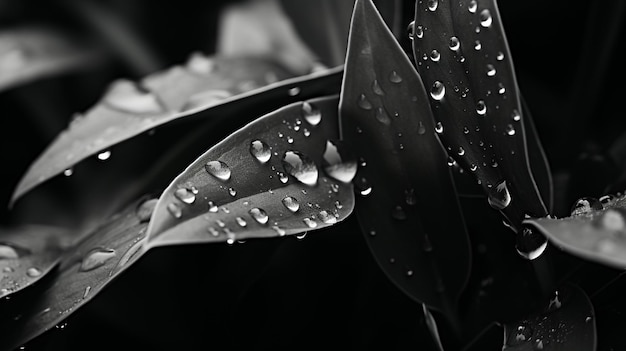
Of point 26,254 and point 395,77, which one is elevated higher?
point 395,77

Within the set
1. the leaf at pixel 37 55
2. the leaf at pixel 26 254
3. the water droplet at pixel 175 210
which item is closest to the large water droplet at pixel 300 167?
the water droplet at pixel 175 210

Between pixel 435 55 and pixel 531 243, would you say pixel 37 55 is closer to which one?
pixel 435 55

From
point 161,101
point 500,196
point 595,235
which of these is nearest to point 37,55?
point 161,101

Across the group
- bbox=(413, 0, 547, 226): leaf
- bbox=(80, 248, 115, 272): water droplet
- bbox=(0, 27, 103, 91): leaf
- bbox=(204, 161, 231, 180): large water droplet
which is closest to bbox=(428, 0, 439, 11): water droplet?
bbox=(413, 0, 547, 226): leaf

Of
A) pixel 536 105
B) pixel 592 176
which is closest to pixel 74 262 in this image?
pixel 592 176

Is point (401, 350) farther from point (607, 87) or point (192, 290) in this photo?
point (607, 87)

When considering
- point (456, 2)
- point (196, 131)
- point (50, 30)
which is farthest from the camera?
point (50, 30)

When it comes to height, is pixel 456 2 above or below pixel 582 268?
above
